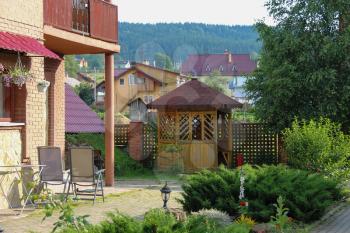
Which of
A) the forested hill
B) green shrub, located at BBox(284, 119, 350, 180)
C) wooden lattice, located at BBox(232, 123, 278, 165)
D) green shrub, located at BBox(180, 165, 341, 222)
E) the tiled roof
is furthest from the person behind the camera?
the forested hill

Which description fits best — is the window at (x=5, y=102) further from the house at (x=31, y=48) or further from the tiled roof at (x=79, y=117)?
the tiled roof at (x=79, y=117)

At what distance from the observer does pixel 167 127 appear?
20.9 metres

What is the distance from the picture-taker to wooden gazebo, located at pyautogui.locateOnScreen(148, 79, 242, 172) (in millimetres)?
20312

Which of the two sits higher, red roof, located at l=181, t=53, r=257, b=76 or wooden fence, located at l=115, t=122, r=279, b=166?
red roof, located at l=181, t=53, r=257, b=76

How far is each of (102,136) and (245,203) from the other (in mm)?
12237

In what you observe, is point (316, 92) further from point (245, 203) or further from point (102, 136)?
point (245, 203)

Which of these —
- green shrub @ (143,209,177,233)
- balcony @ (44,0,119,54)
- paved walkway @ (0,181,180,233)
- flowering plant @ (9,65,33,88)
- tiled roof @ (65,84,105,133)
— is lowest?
paved walkway @ (0,181,180,233)

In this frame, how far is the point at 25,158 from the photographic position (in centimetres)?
1140

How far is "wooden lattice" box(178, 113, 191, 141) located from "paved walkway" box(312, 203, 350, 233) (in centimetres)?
955

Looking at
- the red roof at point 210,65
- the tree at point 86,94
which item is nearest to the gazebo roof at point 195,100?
the tree at point 86,94

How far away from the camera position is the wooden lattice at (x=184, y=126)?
67.7 ft

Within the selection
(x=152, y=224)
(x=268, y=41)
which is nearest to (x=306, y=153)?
(x=152, y=224)

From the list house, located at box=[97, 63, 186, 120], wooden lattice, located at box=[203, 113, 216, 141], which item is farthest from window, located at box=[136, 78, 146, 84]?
wooden lattice, located at box=[203, 113, 216, 141]

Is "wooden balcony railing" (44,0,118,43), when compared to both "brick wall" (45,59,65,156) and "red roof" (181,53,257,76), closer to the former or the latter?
"brick wall" (45,59,65,156)
